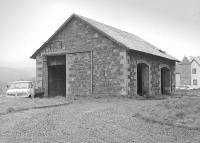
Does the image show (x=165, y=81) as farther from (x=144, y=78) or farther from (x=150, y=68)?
(x=144, y=78)

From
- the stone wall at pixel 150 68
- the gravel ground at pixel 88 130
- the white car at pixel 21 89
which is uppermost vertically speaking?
the stone wall at pixel 150 68

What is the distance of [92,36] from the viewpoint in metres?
22.7

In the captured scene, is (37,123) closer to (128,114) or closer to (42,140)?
(42,140)

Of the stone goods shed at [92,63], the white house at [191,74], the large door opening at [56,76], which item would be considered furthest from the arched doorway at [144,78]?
the white house at [191,74]

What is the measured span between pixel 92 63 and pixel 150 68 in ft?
17.7

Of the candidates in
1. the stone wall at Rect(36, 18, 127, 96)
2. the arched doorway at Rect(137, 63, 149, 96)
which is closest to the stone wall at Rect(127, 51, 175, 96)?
the arched doorway at Rect(137, 63, 149, 96)

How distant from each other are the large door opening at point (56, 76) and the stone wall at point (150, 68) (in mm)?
6284

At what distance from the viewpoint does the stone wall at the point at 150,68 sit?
2155cm

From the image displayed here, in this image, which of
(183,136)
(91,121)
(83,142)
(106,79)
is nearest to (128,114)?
(91,121)

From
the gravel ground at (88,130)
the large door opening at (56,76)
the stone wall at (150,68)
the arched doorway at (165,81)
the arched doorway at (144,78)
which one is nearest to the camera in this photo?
the gravel ground at (88,130)

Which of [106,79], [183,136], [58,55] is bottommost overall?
[183,136]

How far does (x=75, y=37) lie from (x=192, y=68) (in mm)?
47151

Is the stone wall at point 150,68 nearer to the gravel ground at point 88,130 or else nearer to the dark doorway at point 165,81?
the dark doorway at point 165,81

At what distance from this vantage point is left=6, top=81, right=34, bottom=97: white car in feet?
71.8
